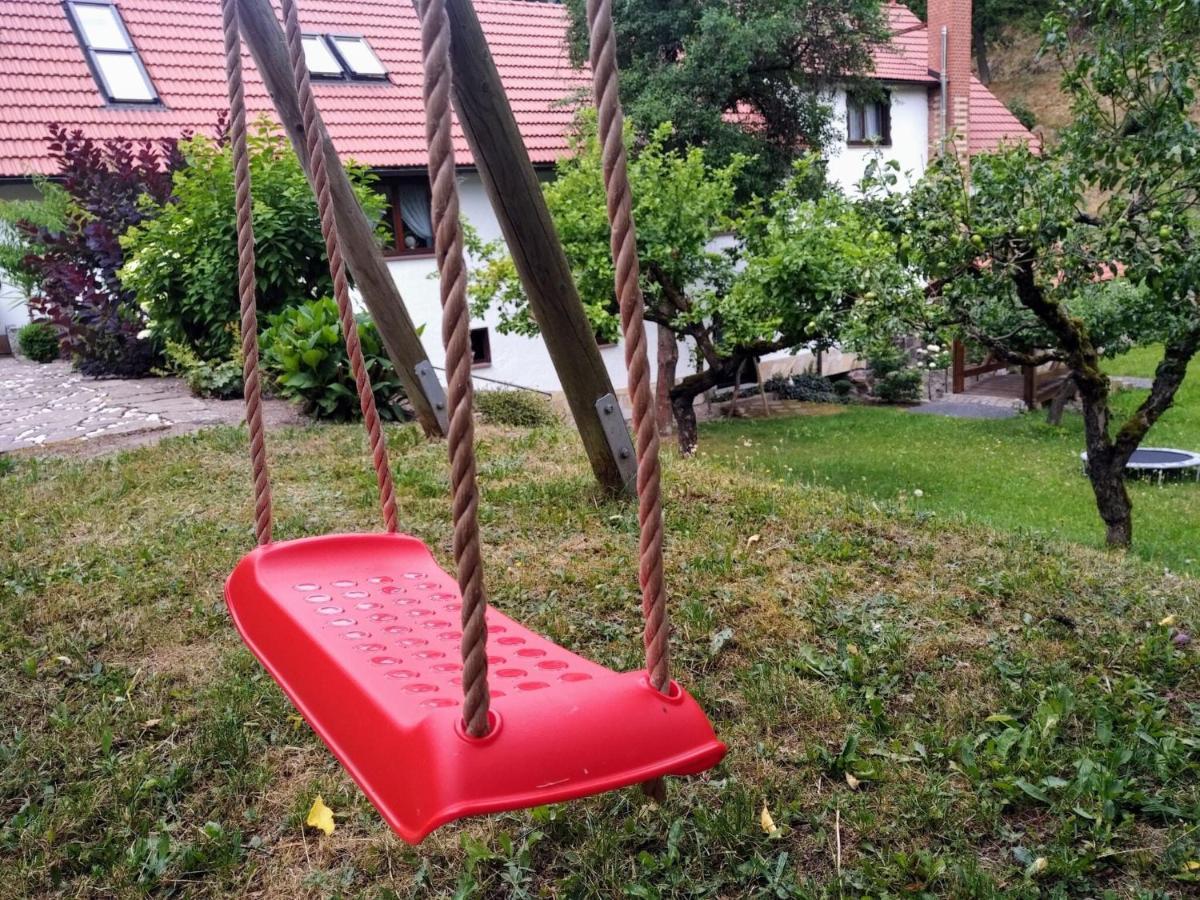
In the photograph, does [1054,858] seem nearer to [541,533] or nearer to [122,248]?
[541,533]

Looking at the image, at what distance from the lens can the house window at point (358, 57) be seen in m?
15.6

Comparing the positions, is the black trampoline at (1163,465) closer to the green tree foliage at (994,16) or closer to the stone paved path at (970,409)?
the stone paved path at (970,409)

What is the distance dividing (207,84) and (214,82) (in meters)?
0.12

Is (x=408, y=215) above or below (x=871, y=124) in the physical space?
below

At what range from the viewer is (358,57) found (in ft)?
52.1

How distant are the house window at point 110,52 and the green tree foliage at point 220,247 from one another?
16.2 ft

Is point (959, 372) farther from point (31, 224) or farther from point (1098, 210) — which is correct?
point (31, 224)

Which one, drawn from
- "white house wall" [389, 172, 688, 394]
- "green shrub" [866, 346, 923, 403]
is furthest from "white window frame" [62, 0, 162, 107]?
"green shrub" [866, 346, 923, 403]

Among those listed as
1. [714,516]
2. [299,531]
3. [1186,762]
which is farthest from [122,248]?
[1186,762]

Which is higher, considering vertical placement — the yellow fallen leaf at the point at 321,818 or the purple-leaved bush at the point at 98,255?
the purple-leaved bush at the point at 98,255

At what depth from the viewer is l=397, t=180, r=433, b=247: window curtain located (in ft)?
48.1

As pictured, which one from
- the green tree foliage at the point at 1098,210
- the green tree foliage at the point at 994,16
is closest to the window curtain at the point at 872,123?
the green tree foliage at the point at 994,16

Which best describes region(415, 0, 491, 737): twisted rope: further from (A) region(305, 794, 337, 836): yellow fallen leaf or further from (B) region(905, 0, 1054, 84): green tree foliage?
(B) region(905, 0, 1054, 84): green tree foliage

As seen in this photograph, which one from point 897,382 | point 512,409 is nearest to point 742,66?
point 512,409
